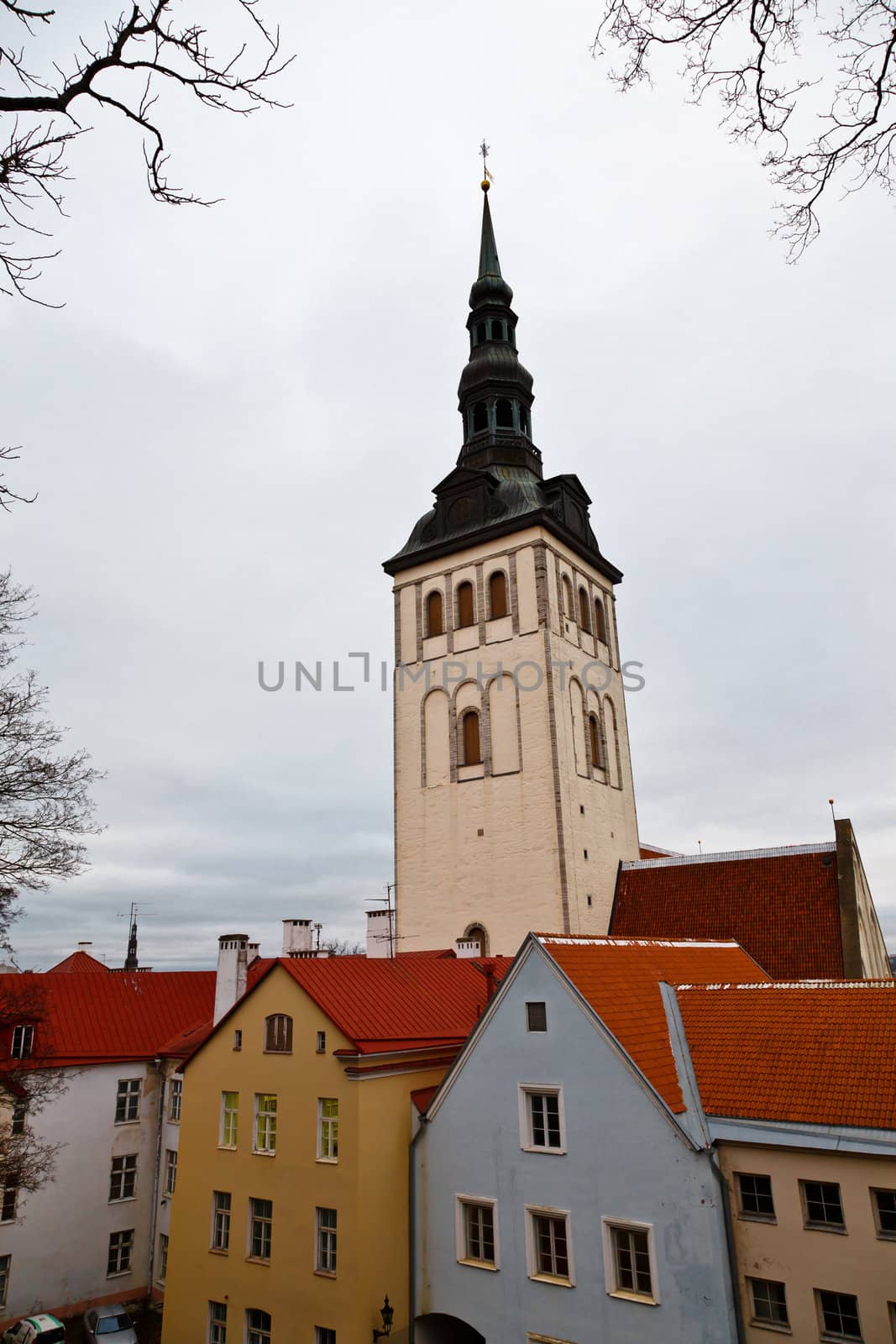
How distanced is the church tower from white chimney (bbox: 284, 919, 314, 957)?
17.4 ft

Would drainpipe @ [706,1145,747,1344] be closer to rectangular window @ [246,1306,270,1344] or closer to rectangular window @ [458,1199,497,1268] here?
rectangular window @ [458,1199,497,1268]

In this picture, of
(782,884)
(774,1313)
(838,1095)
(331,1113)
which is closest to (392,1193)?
(331,1113)

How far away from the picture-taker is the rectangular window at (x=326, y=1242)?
1572cm

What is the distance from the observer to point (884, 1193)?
11.6 meters

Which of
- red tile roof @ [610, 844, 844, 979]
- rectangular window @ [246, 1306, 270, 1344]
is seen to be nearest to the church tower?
red tile roof @ [610, 844, 844, 979]

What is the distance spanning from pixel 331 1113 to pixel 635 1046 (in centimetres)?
Result: 611

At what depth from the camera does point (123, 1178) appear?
25.2 meters

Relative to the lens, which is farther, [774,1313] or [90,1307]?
[90,1307]

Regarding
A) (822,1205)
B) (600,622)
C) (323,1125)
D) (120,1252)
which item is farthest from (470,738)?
(822,1205)

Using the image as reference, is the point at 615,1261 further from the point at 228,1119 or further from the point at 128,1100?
the point at 128,1100

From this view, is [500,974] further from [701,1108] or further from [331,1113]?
[701,1108]

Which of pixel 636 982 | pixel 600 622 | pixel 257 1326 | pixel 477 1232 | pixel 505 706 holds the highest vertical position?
pixel 600 622

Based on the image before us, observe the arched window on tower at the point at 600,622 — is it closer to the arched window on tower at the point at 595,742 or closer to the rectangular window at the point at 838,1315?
the arched window on tower at the point at 595,742

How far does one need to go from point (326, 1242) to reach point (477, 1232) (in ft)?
9.82
